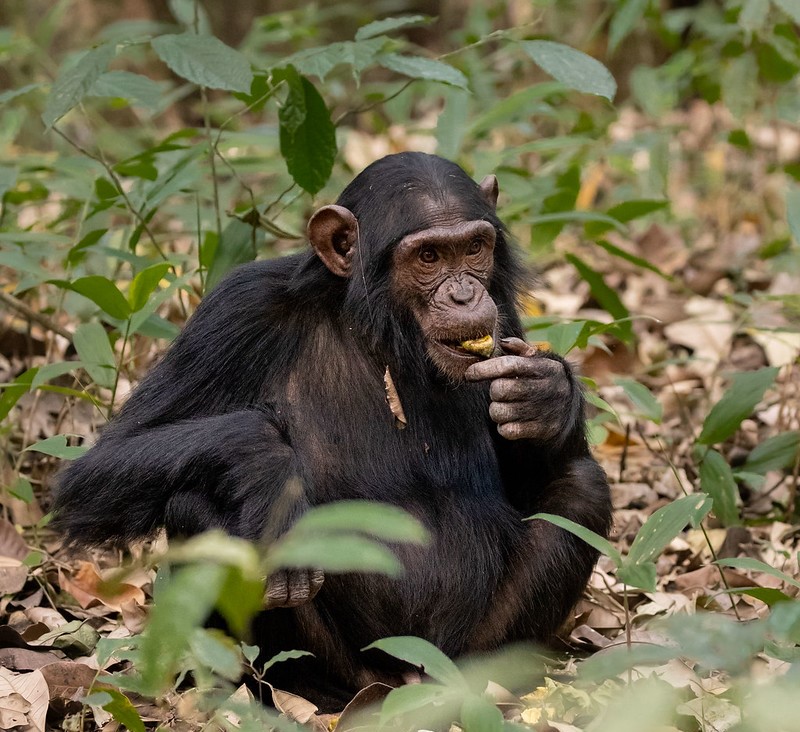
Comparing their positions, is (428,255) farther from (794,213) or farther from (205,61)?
(794,213)

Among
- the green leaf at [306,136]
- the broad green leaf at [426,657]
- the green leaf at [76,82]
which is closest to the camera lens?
the broad green leaf at [426,657]

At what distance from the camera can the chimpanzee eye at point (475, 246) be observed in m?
4.92

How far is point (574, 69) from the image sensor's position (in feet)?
18.0

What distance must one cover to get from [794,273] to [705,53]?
2182 millimetres

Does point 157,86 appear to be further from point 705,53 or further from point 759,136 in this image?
point 759,136

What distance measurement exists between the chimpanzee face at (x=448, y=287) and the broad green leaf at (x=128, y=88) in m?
1.56

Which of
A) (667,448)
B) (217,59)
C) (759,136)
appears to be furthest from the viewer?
(759,136)

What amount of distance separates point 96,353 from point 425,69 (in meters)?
2.02

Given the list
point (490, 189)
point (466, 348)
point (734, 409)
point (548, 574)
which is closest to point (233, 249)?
point (490, 189)

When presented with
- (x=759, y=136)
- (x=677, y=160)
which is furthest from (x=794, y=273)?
(x=759, y=136)

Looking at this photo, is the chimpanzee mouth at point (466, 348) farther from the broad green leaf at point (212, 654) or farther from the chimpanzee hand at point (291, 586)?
the broad green leaf at point (212, 654)

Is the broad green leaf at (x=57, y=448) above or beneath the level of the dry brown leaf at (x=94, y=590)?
above

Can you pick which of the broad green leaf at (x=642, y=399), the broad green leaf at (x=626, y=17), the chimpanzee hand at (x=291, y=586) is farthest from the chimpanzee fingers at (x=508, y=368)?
the broad green leaf at (x=626, y=17)

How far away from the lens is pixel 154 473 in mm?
4383
